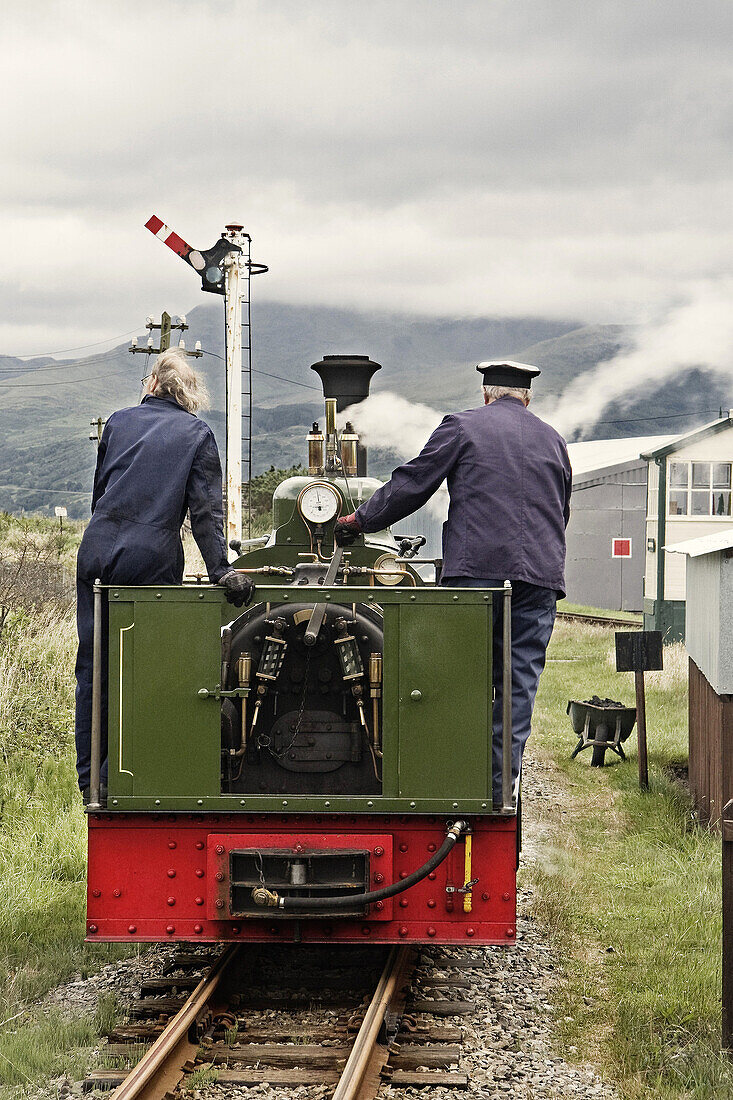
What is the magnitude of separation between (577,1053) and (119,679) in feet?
7.21

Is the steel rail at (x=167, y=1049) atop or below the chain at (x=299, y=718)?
below

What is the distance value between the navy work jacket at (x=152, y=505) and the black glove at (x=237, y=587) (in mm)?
283

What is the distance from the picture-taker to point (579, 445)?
159 feet

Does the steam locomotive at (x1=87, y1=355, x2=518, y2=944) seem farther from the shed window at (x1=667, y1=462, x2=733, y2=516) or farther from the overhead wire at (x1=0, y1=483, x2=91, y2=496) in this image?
the overhead wire at (x1=0, y1=483, x2=91, y2=496)

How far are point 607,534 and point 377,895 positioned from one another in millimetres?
30839

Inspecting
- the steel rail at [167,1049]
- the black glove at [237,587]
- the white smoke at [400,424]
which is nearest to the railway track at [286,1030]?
the steel rail at [167,1049]

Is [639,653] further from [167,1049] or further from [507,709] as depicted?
[167,1049]

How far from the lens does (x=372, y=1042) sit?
14.3ft

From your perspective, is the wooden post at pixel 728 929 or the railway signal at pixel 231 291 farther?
the railway signal at pixel 231 291

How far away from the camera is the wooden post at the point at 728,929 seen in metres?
4.49

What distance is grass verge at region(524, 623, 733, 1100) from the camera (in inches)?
178

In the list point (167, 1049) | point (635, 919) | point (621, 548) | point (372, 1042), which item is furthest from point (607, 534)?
point (167, 1049)

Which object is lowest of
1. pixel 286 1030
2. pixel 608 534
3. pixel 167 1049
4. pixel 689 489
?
pixel 286 1030

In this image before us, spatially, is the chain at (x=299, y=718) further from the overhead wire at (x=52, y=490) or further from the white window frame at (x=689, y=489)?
the overhead wire at (x=52, y=490)
